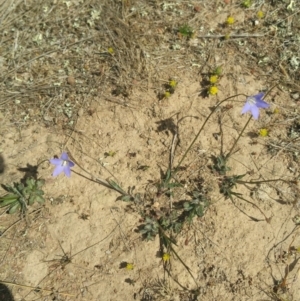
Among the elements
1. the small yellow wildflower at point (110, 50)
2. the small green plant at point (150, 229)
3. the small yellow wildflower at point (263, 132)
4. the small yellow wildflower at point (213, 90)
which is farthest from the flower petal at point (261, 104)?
the small yellow wildflower at point (110, 50)

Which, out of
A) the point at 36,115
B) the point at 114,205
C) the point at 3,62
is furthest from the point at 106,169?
the point at 3,62

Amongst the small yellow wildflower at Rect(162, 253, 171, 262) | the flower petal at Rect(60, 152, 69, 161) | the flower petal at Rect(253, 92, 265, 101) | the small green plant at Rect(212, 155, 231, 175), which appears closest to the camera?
the flower petal at Rect(253, 92, 265, 101)

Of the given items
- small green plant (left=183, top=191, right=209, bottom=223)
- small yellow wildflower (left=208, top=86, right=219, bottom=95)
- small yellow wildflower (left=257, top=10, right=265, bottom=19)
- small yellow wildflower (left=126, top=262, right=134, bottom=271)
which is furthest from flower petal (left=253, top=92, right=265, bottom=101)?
small yellow wildflower (left=126, top=262, right=134, bottom=271)

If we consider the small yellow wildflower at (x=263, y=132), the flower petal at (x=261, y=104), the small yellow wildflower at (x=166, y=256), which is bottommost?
the small yellow wildflower at (x=166, y=256)

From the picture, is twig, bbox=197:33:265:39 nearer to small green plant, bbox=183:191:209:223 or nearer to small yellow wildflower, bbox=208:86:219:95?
small yellow wildflower, bbox=208:86:219:95

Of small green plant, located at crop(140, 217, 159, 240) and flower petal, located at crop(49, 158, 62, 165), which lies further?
small green plant, located at crop(140, 217, 159, 240)

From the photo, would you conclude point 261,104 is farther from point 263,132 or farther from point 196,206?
point 196,206

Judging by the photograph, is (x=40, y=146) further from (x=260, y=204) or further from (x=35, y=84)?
(x=260, y=204)

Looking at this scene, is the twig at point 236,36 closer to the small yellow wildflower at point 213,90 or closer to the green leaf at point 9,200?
the small yellow wildflower at point 213,90

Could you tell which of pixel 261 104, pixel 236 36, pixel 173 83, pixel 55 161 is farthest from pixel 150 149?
pixel 236 36
